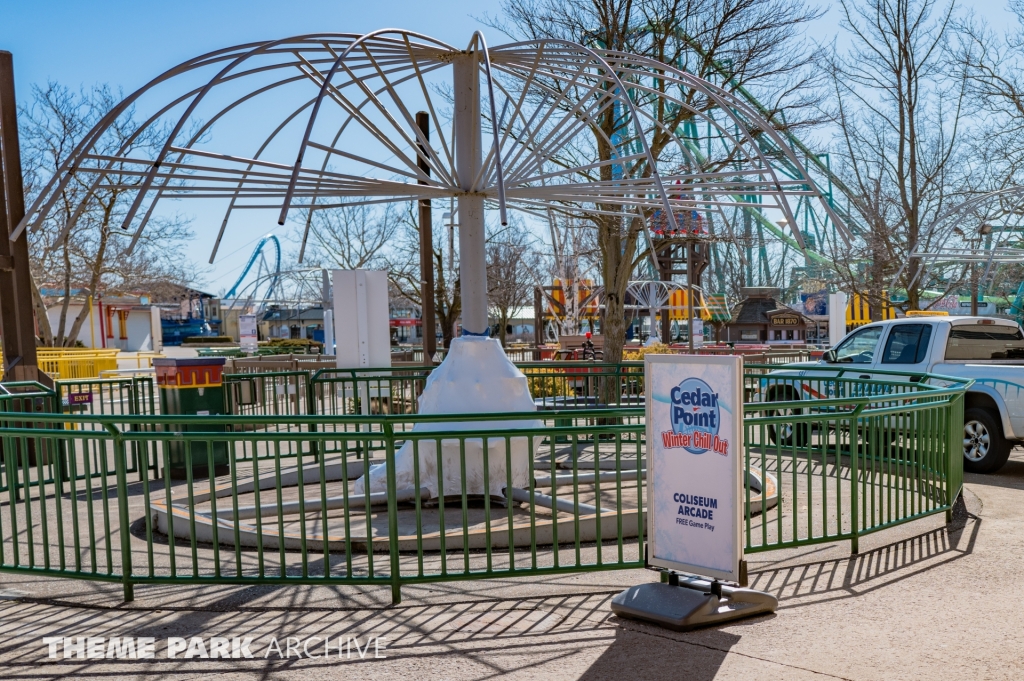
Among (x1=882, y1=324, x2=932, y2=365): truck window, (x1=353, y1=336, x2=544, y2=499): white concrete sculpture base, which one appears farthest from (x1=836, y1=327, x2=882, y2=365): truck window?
(x1=353, y1=336, x2=544, y2=499): white concrete sculpture base

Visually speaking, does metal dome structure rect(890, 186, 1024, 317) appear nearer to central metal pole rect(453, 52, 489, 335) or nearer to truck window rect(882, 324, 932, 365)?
truck window rect(882, 324, 932, 365)

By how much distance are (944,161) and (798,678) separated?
20757mm

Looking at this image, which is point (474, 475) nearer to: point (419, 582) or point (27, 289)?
point (419, 582)

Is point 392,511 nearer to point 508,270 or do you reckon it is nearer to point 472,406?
point 472,406

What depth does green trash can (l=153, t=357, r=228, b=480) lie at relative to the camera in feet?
39.2

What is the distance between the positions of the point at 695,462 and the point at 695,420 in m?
0.25

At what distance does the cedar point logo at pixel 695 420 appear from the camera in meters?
5.40

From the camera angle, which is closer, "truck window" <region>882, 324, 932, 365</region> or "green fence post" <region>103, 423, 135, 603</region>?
"green fence post" <region>103, 423, 135, 603</region>

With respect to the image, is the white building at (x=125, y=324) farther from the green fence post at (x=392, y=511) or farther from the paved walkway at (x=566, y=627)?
the green fence post at (x=392, y=511)

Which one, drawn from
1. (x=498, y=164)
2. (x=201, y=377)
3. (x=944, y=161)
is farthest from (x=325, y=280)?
(x=498, y=164)

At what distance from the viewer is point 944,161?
22172mm

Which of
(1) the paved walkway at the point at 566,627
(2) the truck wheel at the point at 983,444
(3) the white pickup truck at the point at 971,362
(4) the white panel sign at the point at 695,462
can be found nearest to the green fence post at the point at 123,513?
(1) the paved walkway at the point at 566,627

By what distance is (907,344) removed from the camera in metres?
12.1

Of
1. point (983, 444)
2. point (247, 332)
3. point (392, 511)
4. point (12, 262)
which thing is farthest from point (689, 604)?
point (247, 332)
